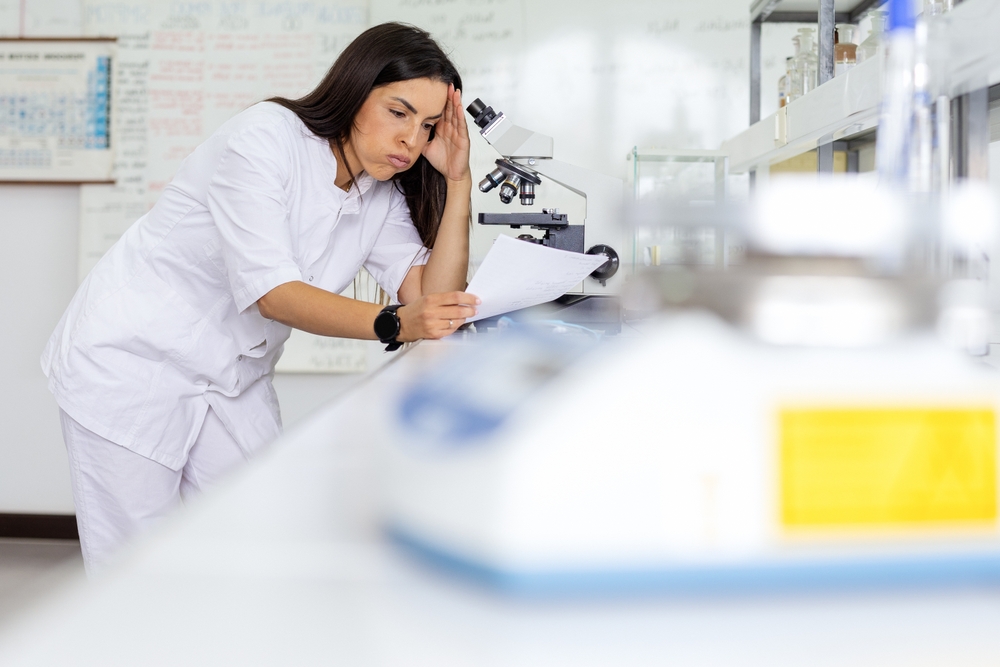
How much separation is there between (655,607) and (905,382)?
0.14 metres

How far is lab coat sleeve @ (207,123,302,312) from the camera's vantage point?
1.23 metres

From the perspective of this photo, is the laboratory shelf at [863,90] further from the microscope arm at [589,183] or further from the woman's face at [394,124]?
the woman's face at [394,124]

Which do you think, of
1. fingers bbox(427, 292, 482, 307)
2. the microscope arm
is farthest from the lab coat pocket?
the microscope arm

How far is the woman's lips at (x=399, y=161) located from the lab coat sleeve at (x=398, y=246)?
19 cm

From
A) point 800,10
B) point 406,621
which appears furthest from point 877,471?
point 800,10

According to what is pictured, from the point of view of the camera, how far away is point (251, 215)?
1.23 m

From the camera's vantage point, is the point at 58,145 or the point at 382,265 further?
the point at 58,145

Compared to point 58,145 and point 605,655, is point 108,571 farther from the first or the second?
point 58,145

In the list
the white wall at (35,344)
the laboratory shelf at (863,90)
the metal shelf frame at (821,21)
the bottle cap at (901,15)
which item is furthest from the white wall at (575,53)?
the bottle cap at (901,15)

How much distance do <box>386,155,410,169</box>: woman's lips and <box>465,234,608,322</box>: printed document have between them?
0.40 metres

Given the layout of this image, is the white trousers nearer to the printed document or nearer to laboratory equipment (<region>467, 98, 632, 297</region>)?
the printed document

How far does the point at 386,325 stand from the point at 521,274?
0.24m

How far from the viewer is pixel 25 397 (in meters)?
2.95

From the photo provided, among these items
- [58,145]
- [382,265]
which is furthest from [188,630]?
[58,145]
